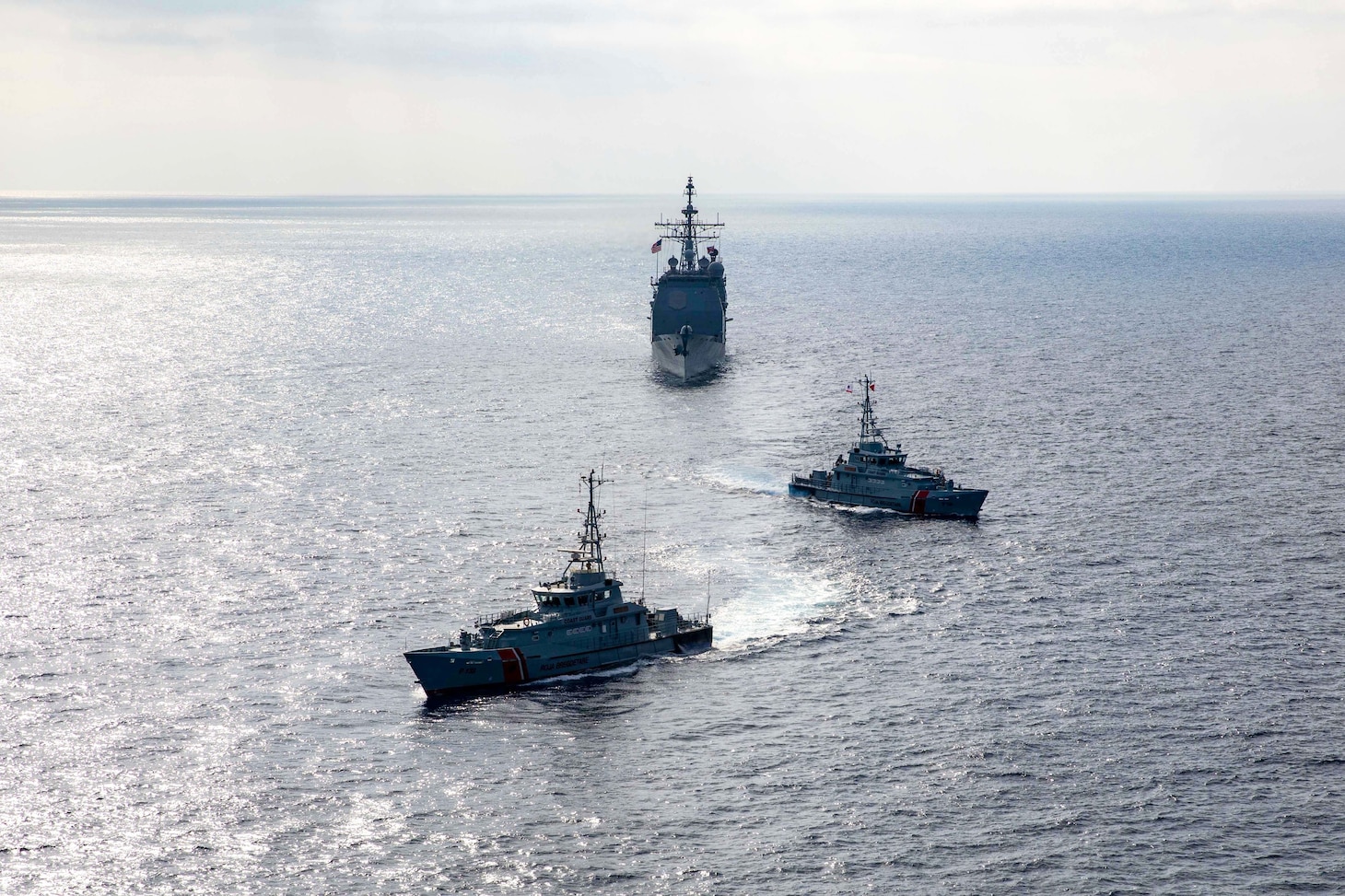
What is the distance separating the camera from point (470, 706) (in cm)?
9131

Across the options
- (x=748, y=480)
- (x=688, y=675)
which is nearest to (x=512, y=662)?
(x=688, y=675)

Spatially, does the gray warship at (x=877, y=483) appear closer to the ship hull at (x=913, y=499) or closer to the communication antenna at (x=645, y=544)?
the ship hull at (x=913, y=499)

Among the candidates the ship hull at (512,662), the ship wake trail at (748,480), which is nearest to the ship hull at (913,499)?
the ship wake trail at (748,480)

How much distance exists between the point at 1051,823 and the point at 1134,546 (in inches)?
2080

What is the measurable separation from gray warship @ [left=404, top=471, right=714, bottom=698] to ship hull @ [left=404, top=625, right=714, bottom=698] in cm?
6

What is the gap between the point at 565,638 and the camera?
97.3 m

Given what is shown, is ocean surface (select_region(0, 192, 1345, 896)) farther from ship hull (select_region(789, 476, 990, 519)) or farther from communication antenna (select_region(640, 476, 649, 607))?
ship hull (select_region(789, 476, 990, 519))

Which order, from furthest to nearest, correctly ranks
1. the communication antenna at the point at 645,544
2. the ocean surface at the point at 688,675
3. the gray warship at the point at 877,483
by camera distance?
the gray warship at the point at 877,483, the communication antenna at the point at 645,544, the ocean surface at the point at 688,675

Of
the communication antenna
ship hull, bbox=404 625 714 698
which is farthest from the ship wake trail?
ship hull, bbox=404 625 714 698

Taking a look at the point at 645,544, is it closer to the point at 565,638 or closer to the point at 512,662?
the point at 565,638

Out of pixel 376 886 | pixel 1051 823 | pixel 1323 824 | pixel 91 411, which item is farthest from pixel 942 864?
pixel 91 411

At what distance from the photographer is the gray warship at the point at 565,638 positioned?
92.6 metres

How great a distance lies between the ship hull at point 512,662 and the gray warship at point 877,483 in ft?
139

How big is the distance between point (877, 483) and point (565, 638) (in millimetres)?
53268
